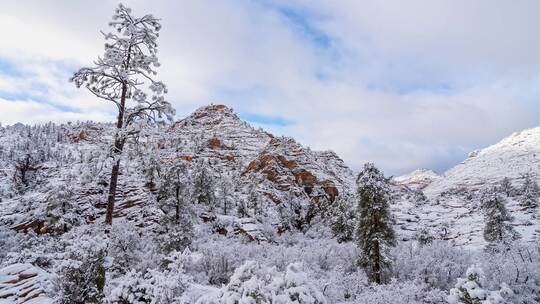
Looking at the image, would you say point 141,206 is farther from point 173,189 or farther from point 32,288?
point 32,288

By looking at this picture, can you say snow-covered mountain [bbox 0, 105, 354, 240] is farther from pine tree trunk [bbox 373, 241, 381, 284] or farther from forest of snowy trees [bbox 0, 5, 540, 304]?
pine tree trunk [bbox 373, 241, 381, 284]

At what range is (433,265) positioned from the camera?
13656mm

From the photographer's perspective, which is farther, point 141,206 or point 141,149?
Answer: point 141,206

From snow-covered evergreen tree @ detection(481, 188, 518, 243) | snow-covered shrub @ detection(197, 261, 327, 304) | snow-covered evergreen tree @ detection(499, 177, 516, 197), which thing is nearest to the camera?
snow-covered shrub @ detection(197, 261, 327, 304)

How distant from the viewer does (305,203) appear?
238 ft

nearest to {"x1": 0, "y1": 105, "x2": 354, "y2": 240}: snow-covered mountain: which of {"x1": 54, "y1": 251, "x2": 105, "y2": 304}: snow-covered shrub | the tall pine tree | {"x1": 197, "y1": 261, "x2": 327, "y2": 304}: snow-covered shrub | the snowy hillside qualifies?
the snowy hillside

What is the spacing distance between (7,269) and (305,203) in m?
65.7

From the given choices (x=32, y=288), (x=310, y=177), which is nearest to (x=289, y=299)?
(x=32, y=288)

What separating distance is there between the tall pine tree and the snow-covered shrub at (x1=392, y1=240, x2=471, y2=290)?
65.5 inches

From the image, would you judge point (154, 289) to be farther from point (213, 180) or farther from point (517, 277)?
point (213, 180)

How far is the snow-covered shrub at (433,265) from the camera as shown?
12.4 meters

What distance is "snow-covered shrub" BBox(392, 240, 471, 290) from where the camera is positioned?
40.5 ft

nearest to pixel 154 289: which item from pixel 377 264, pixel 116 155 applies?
pixel 116 155

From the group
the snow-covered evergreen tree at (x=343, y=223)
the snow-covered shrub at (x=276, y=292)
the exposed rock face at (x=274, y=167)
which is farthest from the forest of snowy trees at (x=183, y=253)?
the exposed rock face at (x=274, y=167)
